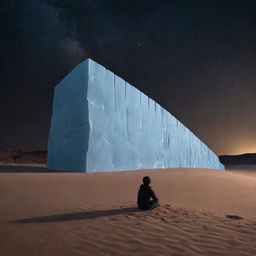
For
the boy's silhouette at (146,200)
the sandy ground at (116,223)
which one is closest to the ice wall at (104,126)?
the sandy ground at (116,223)

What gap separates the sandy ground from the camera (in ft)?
9.36

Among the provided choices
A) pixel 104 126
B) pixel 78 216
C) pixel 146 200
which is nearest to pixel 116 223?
pixel 78 216

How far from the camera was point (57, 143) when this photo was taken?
45.2 feet

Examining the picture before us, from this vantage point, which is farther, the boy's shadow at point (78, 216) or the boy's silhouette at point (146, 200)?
the boy's silhouette at point (146, 200)

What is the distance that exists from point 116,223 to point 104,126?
7496 millimetres

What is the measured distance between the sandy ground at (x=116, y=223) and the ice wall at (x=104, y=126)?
416 cm

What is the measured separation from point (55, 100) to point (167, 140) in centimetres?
779

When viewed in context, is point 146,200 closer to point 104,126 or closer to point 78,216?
point 78,216

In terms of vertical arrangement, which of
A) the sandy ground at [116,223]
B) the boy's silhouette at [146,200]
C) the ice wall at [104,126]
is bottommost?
the sandy ground at [116,223]

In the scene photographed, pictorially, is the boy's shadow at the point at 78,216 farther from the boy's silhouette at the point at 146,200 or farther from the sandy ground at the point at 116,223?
the boy's silhouette at the point at 146,200

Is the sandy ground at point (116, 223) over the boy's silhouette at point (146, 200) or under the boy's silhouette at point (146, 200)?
under

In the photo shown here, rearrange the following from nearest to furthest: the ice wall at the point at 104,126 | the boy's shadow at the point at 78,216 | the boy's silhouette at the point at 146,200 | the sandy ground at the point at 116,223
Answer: the sandy ground at the point at 116,223 → the boy's shadow at the point at 78,216 → the boy's silhouette at the point at 146,200 → the ice wall at the point at 104,126

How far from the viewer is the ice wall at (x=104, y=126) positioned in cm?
1066

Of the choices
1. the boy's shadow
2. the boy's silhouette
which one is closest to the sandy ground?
the boy's shadow
